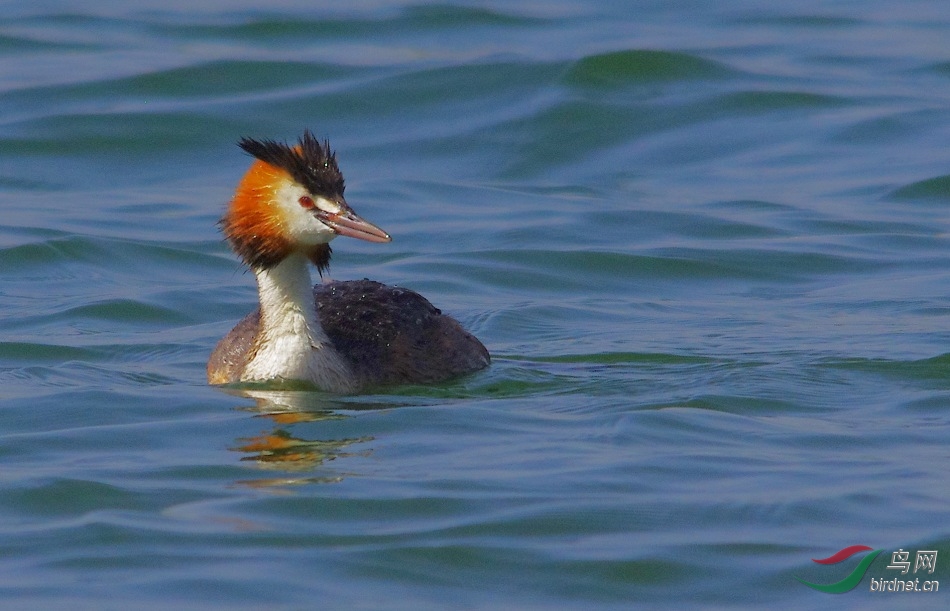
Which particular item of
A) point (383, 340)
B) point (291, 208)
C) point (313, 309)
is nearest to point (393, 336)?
point (383, 340)

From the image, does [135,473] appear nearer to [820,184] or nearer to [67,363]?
[67,363]

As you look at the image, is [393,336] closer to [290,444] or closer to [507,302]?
[290,444]

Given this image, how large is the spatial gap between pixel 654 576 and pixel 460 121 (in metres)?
11.4

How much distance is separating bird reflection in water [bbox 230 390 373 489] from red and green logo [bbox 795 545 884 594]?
2.15 metres

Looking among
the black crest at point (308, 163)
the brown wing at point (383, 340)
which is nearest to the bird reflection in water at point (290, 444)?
the brown wing at point (383, 340)

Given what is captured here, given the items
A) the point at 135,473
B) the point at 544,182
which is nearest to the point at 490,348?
the point at 135,473

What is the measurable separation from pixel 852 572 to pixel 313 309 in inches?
146

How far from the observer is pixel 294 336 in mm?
9602

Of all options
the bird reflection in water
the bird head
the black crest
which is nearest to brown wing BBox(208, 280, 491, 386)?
the bird reflection in water

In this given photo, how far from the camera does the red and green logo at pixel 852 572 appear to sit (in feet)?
22.1

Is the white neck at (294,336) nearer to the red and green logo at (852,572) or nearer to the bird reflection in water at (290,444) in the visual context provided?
the bird reflection in water at (290,444)

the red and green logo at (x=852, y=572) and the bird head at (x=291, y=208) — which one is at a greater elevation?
the bird head at (x=291, y=208)

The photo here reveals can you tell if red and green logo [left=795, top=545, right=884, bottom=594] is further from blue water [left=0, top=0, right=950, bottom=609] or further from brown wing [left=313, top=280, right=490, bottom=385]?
brown wing [left=313, top=280, right=490, bottom=385]

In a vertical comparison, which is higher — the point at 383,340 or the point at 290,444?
the point at 383,340
